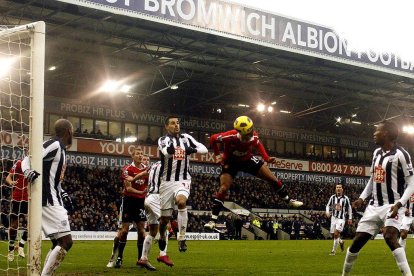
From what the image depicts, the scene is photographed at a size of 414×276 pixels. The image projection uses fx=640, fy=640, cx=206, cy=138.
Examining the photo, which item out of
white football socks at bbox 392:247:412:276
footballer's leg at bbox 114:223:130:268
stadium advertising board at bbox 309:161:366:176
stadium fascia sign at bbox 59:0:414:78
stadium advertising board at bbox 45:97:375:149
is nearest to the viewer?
white football socks at bbox 392:247:412:276

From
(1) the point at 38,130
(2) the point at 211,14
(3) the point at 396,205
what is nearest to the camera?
(1) the point at 38,130

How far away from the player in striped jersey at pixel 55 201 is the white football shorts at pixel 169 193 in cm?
410

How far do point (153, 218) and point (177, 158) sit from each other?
1453 millimetres

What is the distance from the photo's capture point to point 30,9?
26.2 m

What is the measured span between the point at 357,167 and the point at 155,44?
28.5 m

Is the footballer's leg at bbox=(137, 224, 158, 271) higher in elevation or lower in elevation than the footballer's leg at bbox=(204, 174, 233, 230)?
lower

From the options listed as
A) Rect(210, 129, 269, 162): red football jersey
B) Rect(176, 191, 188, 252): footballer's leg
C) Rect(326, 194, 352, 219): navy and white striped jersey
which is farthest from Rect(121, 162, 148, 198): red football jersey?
Rect(326, 194, 352, 219): navy and white striped jersey

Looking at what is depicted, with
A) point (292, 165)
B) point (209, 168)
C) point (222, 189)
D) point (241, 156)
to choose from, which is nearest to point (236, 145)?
point (241, 156)

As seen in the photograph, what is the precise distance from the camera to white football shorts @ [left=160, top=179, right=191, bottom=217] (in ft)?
38.9

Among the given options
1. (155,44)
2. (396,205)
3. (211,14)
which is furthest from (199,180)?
(396,205)

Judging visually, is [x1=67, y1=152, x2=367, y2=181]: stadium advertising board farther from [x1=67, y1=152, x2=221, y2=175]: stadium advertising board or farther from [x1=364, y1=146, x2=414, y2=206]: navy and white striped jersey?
[x1=364, y1=146, x2=414, y2=206]: navy and white striped jersey

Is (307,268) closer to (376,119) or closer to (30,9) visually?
(30,9)

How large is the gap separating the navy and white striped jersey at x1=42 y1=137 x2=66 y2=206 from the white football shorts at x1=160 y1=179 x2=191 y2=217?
4.18 m

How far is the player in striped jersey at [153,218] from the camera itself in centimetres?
1171
